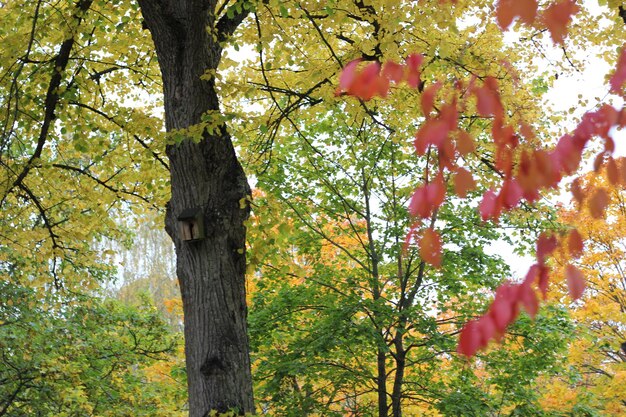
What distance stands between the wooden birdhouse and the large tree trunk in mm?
52

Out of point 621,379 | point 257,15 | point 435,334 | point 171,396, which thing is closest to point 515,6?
point 257,15

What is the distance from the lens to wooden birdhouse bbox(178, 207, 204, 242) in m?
4.29

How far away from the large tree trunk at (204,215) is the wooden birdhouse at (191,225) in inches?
2.0

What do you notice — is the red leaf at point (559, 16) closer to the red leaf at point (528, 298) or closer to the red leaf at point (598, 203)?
the red leaf at point (598, 203)

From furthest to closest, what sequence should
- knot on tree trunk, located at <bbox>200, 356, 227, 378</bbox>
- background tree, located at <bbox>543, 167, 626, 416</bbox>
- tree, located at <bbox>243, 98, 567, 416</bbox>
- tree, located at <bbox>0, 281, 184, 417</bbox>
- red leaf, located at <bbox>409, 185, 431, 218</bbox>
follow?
background tree, located at <bbox>543, 167, 626, 416</bbox> → tree, located at <bbox>0, 281, 184, 417</bbox> → tree, located at <bbox>243, 98, 567, 416</bbox> → knot on tree trunk, located at <bbox>200, 356, 227, 378</bbox> → red leaf, located at <bbox>409, 185, 431, 218</bbox>

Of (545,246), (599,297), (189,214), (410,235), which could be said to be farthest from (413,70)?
(599,297)

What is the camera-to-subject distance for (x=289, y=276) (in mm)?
9008

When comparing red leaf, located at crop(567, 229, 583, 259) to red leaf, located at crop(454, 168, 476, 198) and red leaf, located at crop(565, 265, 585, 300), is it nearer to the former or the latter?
red leaf, located at crop(565, 265, 585, 300)

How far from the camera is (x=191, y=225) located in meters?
4.31

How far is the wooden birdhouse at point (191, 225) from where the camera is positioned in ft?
14.1

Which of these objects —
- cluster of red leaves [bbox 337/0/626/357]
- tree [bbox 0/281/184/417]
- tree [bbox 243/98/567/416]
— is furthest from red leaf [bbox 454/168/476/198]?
tree [bbox 0/281/184/417]

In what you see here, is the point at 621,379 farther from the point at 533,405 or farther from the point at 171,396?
the point at 171,396

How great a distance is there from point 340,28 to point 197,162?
2.32 metres

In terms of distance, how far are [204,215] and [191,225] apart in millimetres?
113
